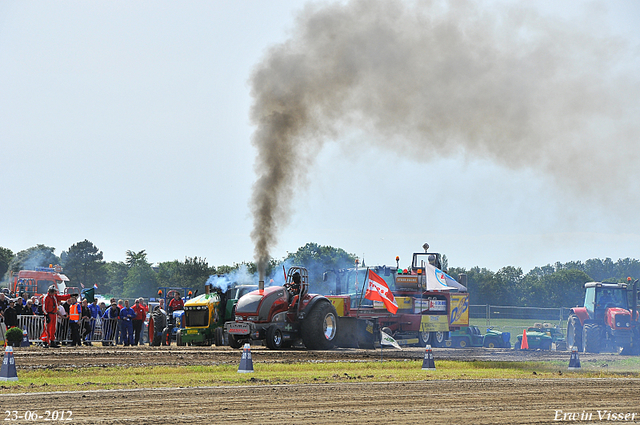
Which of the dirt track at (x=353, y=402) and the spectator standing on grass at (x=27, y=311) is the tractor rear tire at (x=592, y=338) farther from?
the spectator standing on grass at (x=27, y=311)

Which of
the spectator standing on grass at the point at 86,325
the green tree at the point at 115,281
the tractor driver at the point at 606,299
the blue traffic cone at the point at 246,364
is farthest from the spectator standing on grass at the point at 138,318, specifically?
the green tree at the point at 115,281

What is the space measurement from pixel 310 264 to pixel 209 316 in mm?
26140

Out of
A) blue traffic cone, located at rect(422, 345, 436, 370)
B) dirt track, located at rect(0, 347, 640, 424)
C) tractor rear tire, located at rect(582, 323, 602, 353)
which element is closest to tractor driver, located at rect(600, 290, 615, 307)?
tractor rear tire, located at rect(582, 323, 602, 353)

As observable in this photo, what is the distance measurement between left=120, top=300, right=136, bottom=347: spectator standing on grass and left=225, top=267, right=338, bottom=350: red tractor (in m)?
4.76

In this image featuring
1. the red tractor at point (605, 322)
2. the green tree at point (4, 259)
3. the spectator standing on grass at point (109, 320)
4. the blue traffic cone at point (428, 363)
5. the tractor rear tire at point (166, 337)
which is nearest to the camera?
the blue traffic cone at point (428, 363)

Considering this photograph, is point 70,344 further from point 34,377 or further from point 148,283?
point 148,283

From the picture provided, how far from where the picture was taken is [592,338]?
2764 centimetres

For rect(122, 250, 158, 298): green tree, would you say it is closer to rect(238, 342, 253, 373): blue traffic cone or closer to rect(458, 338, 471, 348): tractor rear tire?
rect(458, 338, 471, 348): tractor rear tire

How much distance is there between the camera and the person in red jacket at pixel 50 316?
21.4m

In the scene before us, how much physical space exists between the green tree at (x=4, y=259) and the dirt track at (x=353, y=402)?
102202 mm

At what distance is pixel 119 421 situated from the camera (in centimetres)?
912

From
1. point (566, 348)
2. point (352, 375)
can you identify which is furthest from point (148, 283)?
point (352, 375)

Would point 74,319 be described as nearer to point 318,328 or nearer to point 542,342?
point 318,328

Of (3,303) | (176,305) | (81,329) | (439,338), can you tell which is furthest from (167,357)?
(439,338)
